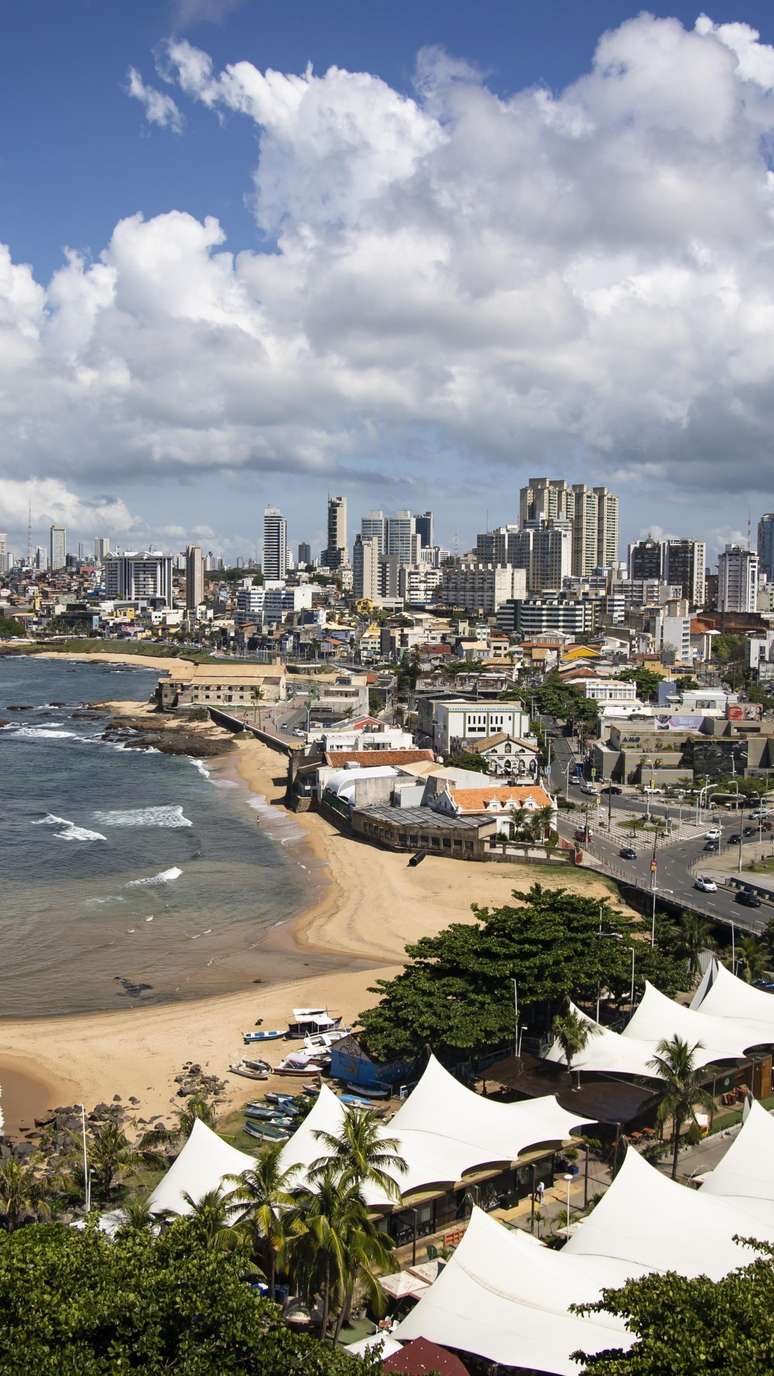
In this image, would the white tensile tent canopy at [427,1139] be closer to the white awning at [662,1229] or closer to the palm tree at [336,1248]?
the palm tree at [336,1248]

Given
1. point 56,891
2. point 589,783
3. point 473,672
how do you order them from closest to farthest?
point 56,891
point 589,783
point 473,672

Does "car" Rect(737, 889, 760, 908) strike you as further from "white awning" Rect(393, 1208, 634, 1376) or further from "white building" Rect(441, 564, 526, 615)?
"white building" Rect(441, 564, 526, 615)

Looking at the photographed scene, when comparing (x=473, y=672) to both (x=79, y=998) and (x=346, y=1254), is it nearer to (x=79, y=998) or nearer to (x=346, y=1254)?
(x=79, y=998)

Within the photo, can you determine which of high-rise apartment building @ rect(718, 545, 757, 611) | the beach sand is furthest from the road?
high-rise apartment building @ rect(718, 545, 757, 611)

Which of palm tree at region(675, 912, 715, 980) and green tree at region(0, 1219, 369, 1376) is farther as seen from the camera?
palm tree at region(675, 912, 715, 980)

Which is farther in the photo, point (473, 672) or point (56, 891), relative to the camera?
point (473, 672)

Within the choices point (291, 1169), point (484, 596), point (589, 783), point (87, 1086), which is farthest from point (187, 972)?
point (484, 596)
